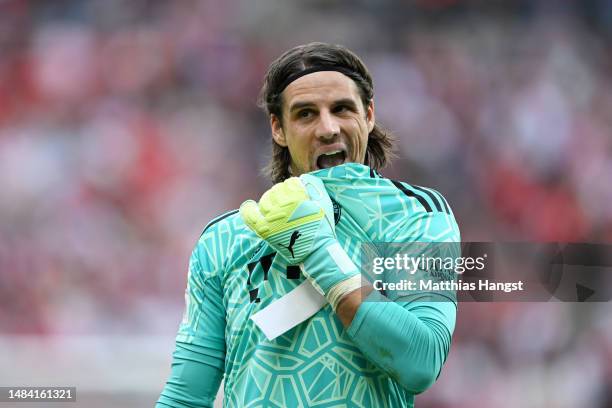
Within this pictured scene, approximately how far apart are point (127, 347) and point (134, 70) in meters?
1.85

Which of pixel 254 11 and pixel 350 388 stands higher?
pixel 254 11

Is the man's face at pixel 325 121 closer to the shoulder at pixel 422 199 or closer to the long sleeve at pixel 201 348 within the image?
the shoulder at pixel 422 199

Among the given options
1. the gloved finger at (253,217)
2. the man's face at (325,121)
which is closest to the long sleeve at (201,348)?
the gloved finger at (253,217)

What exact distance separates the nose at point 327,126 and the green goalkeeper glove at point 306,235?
225 millimetres

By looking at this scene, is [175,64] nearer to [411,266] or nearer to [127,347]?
[127,347]

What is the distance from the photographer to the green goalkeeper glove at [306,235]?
1498mm

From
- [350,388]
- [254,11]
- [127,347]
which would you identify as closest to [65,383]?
[127,347]

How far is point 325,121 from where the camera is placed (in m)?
1.81

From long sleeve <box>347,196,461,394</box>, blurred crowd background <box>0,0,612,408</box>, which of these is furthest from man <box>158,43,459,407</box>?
blurred crowd background <box>0,0,612,408</box>

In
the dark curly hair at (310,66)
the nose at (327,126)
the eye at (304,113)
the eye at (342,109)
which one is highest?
the dark curly hair at (310,66)

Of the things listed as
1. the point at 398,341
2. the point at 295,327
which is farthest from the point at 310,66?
the point at 398,341

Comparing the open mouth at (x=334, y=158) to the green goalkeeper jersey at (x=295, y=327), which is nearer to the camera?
the green goalkeeper jersey at (x=295, y=327)

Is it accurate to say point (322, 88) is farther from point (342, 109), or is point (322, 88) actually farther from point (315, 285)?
point (315, 285)

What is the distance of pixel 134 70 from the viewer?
18.9 ft
